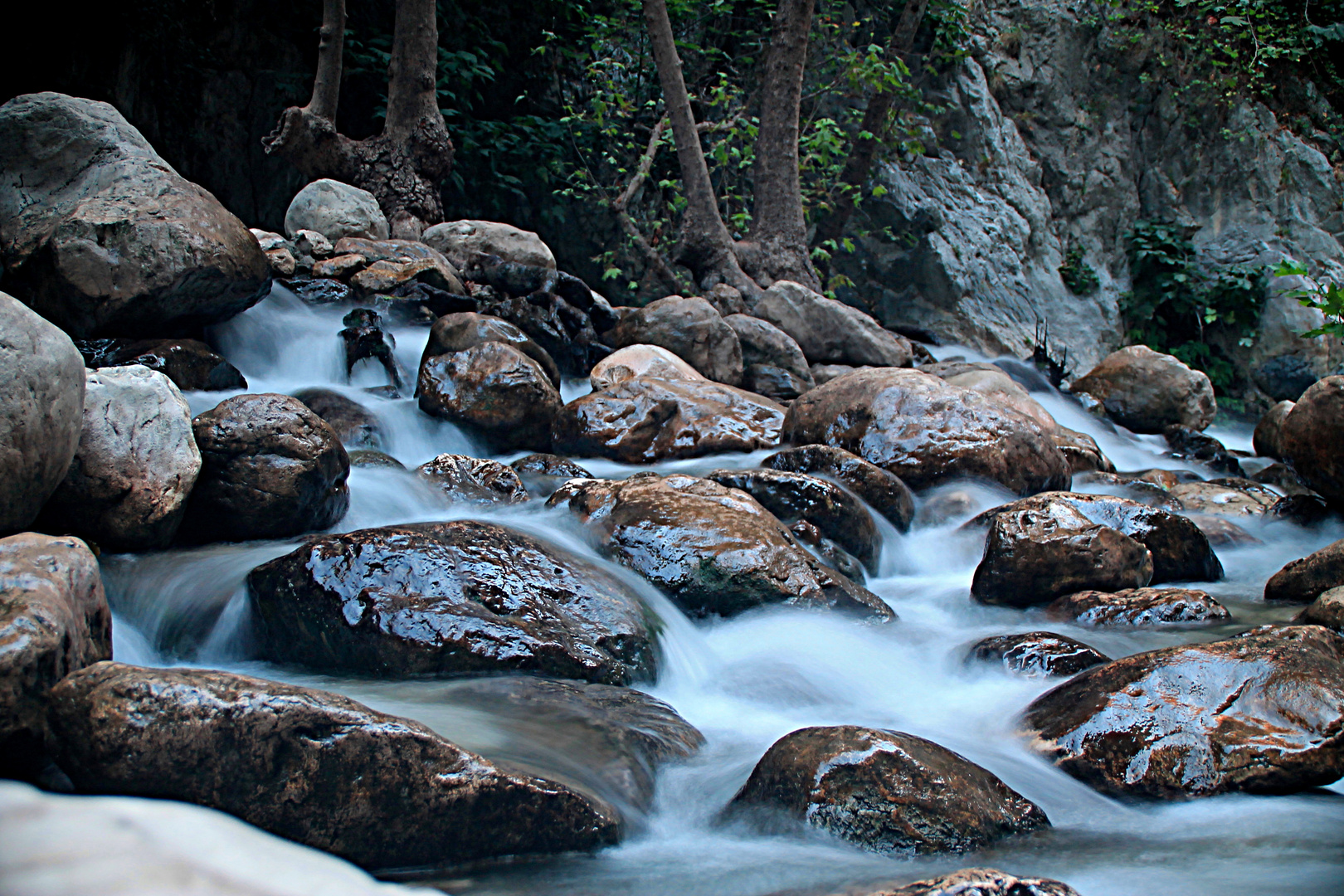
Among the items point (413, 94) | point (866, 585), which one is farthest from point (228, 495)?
point (413, 94)

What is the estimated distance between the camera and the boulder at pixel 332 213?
789 cm

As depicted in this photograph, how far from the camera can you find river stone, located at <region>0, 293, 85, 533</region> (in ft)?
8.67

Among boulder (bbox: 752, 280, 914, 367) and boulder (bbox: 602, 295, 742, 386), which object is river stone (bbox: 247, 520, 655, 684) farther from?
boulder (bbox: 752, 280, 914, 367)

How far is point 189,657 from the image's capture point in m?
2.99

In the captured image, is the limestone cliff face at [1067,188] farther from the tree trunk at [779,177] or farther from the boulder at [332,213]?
the boulder at [332,213]

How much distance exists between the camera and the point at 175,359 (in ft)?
16.9

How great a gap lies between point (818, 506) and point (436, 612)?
7.38 feet

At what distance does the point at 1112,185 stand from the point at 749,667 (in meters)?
14.5

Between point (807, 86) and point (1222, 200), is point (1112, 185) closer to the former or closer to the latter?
point (1222, 200)

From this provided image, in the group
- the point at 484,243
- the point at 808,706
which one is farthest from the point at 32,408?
the point at 484,243

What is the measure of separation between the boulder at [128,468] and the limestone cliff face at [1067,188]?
36.1 feet

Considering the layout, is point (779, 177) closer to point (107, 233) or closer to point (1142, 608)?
point (107, 233)

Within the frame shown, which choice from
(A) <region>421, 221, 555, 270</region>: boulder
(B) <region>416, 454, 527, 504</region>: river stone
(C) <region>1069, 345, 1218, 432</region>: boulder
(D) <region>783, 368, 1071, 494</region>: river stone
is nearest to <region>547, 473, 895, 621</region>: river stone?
(B) <region>416, 454, 527, 504</region>: river stone

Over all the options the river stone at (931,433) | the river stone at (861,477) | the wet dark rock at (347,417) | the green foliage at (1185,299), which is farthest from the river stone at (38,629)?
the green foliage at (1185,299)
